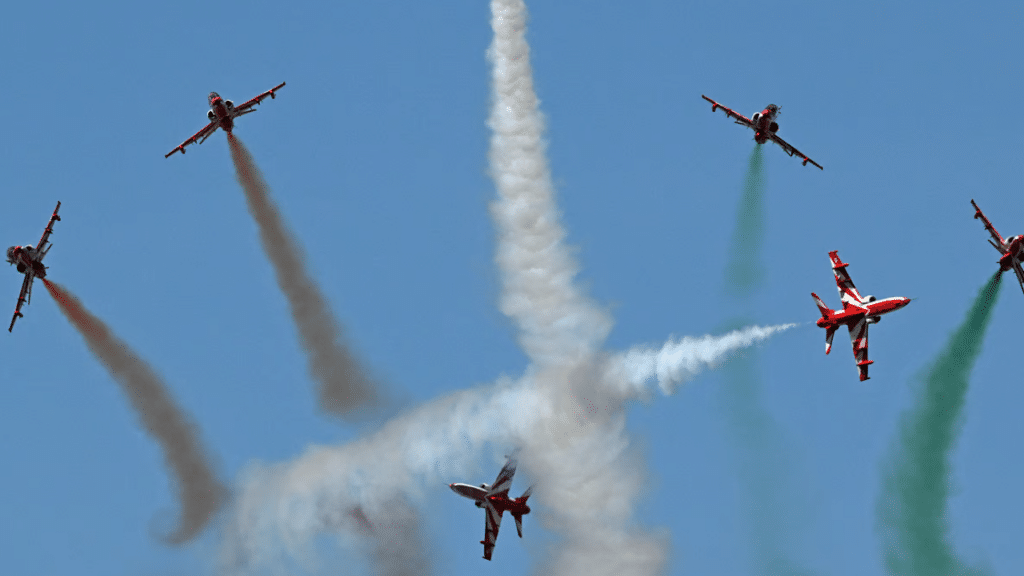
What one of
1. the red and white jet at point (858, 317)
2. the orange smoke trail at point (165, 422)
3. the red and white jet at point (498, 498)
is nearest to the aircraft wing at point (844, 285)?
the red and white jet at point (858, 317)

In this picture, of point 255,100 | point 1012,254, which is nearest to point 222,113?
point 255,100

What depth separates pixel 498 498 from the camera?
105m

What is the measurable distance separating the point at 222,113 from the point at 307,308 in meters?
11.2

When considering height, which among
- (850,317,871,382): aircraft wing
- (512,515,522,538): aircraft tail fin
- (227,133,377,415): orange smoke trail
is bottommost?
(512,515,522,538): aircraft tail fin

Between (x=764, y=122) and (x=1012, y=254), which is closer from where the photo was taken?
(x=1012, y=254)

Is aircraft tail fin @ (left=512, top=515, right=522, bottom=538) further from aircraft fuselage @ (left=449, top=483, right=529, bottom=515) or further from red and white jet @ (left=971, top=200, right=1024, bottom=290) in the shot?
red and white jet @ (left=971, top=200, right=1024, bottom=290)

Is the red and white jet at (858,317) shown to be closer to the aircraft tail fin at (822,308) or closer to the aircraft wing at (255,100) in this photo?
the aircraft tail fin at (822,308)

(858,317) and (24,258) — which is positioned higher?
(24,258)

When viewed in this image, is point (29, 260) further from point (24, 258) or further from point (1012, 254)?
point (1012, 254)

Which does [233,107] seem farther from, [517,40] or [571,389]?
[571,389]

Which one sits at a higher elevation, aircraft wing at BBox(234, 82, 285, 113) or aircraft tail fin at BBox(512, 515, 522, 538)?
aircraft wing at BBox(234, 82, 285, 113)

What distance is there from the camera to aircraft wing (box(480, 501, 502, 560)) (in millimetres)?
105812

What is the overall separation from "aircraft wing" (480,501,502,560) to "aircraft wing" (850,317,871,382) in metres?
19.2

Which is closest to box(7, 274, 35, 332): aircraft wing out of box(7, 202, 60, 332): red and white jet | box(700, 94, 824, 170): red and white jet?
box(7, 202, 60, 332): red and white jet
